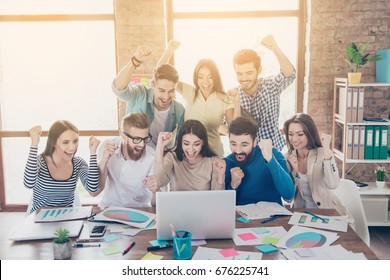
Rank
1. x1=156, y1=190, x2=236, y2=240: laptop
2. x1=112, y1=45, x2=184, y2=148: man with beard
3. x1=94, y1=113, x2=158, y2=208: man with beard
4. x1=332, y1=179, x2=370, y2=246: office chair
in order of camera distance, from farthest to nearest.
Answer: x1=112, y1=45, x2=184, y2=148: man with beard < x1=94, y1=113, x2=158, y2=208: man with beard < x1=332, y1=179, x2=370, y2=246: office chair < x1=156, y1=190, x2=236, y2=240: laptop

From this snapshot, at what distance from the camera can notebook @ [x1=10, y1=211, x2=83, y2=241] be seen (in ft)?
6.59

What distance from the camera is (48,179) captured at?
103 inches

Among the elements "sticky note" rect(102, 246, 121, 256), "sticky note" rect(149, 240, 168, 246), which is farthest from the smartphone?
"sticky note" rect(149, 240, 168, 246)

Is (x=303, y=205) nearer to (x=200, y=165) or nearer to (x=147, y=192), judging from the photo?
(x=200, y=165)

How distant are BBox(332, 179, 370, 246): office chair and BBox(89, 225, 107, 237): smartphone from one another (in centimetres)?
139

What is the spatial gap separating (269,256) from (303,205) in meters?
0.92

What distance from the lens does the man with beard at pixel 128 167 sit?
2.68m

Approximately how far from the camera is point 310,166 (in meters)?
2.66

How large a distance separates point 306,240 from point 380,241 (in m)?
1.82

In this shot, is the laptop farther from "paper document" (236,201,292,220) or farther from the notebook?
the notebook

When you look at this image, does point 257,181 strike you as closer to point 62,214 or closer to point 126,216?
point 126,216

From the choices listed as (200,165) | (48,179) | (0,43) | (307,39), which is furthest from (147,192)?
(0,43)

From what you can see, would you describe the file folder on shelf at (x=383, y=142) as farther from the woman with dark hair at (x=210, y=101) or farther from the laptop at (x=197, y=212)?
the laptop at (x=197, y=212)

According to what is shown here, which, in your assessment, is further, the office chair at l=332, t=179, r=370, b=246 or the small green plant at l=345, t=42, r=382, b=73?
the small green plant at l=345, t=42, r=382, b=73
